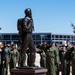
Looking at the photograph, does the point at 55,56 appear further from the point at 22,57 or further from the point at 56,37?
the point at 56,37

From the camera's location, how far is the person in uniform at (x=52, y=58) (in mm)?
18984

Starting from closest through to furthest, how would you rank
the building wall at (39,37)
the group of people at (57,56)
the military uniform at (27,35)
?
1. the military uniform at (27,35)
2. the group of people at (57,56)
3. the building wall at (39,37)

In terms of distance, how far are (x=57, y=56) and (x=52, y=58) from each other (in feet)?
1.13

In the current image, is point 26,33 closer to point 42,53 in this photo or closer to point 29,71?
point 29,71

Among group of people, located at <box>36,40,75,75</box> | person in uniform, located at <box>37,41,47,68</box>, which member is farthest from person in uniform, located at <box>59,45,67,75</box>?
person in uniform, located at <box>37,41,47,68</box>

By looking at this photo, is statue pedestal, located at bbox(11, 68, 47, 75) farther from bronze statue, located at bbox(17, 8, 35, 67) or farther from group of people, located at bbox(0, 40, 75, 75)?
group of people, located at bbox(0, 40, 75, 75)

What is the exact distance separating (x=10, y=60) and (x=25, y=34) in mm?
A: 6583

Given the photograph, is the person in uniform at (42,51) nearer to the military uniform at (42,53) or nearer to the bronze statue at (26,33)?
the military uniform at (42,53)

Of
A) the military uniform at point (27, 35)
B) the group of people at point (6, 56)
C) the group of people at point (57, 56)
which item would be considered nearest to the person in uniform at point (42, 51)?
the group of people at point (57, 56)

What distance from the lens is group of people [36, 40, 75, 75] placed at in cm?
1895

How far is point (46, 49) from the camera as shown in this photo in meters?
19.6

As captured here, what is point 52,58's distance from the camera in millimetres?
19016

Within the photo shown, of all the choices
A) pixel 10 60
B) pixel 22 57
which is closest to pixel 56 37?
pixel 10 60

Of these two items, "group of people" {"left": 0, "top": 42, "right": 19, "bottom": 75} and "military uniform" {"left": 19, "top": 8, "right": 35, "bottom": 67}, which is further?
"group of people" {"left": 0, "top": 42, "right": 19, "bottom": 75}
